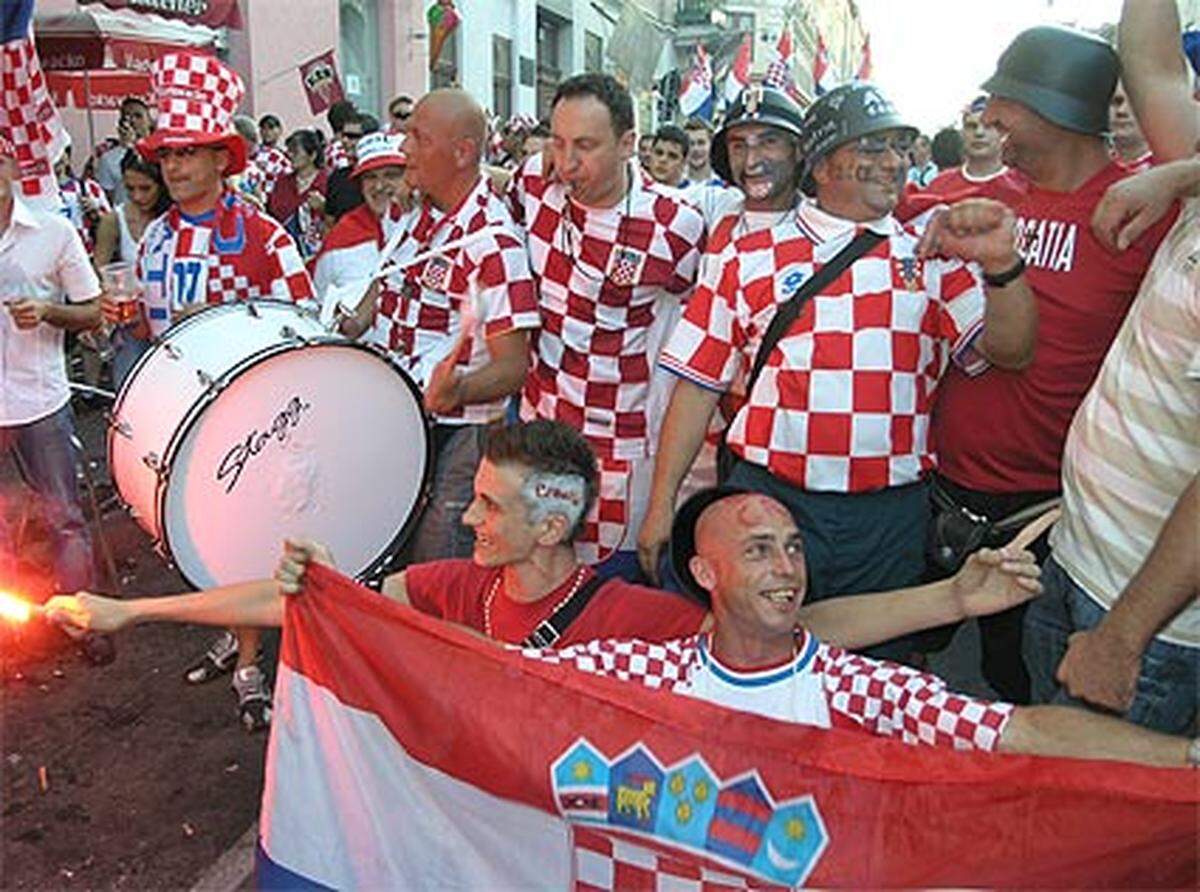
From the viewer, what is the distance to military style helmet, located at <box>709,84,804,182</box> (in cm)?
365

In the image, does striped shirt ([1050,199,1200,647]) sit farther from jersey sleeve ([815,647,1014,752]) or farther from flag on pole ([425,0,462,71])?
flag on pole ([425,0,462,71])

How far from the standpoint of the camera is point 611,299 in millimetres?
3578

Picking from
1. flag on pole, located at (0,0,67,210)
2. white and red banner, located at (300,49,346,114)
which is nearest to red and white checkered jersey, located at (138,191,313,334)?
flag on pole, located at (0,0,67,210)

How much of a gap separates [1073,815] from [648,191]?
7.85 feet

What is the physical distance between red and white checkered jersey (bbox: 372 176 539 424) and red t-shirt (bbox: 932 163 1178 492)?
1354mm

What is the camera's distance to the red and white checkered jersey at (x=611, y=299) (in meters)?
3.55

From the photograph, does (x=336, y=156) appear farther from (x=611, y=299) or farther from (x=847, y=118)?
(x=847, y=118)

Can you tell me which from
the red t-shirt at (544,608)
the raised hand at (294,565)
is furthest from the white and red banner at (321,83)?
the raised hand at (294,565)

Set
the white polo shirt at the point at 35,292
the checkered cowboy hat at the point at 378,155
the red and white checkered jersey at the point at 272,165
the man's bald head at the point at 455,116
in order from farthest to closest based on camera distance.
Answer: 1. the red and white checkered jersey at the point at 272,165
2. the checkered cowboy hat at the point at 378,155
3. the white polo shirt at the point at 35,292
4. the man's bald head at the point at 455,116

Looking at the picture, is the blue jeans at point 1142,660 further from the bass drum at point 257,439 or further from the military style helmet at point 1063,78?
the bass drum at point 257,439

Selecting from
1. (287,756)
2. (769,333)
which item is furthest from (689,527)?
(287,756)

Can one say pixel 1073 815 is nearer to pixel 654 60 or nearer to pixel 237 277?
pixel 237 277

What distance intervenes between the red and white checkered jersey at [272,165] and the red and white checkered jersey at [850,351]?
7.74 metres

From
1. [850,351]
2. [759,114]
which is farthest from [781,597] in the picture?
[759,114]
